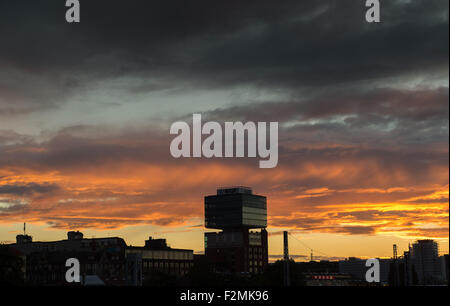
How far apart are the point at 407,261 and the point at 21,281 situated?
95.0 meters
